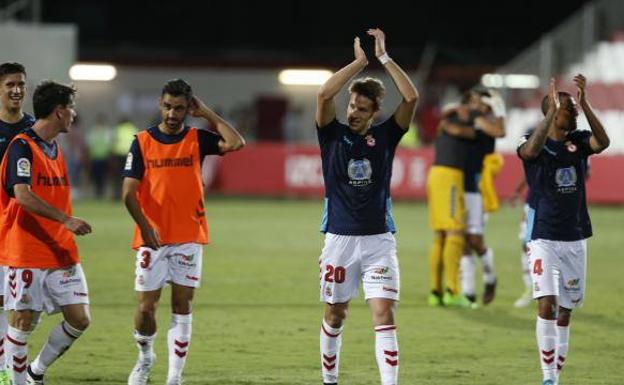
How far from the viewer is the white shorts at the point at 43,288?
9672 millimetres

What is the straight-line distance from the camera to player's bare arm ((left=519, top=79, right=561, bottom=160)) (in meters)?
10.3

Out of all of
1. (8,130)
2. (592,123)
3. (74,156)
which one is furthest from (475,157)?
(74,156)

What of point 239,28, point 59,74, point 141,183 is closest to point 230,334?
point 141,183

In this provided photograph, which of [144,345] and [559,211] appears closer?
[144,345]

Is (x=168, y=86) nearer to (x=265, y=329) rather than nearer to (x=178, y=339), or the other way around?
(x=178, y=339)

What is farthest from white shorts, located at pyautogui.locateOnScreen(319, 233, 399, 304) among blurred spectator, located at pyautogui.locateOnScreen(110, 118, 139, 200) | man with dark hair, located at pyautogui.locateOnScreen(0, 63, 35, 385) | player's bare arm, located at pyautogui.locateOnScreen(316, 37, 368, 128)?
blurred spectator, located at pyautogui.locateOnScreen(110, 118, 139, 200)

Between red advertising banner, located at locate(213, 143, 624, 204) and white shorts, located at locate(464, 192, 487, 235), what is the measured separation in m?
18.3

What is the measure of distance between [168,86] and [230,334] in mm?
4086

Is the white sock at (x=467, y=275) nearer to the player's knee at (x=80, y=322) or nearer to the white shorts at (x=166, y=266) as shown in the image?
the white shorts at (x=166, y=266)

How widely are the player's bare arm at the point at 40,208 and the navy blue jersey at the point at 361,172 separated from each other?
190cm

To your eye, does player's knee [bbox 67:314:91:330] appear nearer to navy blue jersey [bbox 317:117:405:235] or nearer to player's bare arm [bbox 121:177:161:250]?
player's bare arm [bbox 121:177:161:250]

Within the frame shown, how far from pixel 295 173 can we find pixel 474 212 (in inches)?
833

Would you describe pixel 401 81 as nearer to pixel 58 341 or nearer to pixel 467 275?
pixel 58 341

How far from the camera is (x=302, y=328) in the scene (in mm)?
14078
